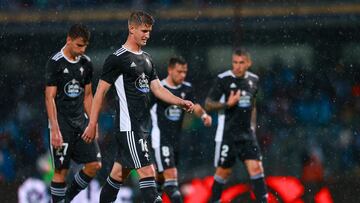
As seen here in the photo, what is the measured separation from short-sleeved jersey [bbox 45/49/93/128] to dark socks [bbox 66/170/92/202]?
46cm

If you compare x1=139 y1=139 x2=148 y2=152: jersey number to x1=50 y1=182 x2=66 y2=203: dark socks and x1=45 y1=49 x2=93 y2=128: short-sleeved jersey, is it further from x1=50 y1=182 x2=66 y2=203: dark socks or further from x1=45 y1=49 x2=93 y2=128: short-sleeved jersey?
x1=50 y1=182 x2=66 y2=203: dark socks

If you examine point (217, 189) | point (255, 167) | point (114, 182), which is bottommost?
point (217, 189)

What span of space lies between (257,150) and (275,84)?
3.63 feet

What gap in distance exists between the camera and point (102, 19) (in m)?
12.3

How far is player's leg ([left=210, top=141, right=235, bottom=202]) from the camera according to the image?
11789mm

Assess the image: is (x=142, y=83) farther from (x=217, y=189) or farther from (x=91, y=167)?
(x=217, y=189)

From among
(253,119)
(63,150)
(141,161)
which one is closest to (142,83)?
(141,161)

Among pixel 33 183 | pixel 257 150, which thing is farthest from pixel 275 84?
pixel 33 183

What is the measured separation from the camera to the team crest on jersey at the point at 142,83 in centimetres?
895

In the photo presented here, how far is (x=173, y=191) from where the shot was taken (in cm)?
1177

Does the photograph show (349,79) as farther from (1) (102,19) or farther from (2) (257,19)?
(1) (102,19)

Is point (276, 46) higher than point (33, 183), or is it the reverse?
point (276, 46)

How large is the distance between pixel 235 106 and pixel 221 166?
64 centimetres

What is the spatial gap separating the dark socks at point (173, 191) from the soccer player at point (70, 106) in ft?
5.81
